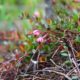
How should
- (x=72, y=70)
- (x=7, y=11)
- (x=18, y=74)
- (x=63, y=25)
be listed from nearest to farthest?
(x=72, y=70) → (x=18, y=74) → (x=63, y=25) → (x=7, y=11)

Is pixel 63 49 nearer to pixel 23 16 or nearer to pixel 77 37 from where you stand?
pixel 77 37

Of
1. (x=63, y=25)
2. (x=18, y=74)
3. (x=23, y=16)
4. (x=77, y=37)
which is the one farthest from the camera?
(x=23, y=16)

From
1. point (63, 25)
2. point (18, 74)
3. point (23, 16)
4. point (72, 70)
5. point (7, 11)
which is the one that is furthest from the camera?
point (7, 11)

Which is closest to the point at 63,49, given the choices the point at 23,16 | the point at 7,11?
the point at 23,16

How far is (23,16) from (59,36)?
1.69 ft

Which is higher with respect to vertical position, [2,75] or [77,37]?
[77,37]

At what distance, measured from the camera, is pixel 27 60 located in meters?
1.74

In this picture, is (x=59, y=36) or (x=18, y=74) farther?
(x=59, y=36)

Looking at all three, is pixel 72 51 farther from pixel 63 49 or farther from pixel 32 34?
pixel 32 34

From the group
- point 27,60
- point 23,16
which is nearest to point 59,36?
point 27,60

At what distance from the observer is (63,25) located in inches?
74.7

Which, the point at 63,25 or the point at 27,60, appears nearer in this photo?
the point at 27,60

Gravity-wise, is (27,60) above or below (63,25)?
below

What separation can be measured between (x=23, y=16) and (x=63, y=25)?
44 cm
